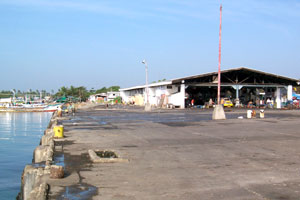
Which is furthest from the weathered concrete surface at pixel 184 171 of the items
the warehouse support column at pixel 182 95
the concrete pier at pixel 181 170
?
the warehouse support column at pixel 182 95

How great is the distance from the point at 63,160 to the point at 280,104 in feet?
177

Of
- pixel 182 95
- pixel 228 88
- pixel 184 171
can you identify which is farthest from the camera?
pixel 228 88

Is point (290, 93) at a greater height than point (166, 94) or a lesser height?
greater

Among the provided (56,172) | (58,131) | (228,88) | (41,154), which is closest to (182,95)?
(228,88)

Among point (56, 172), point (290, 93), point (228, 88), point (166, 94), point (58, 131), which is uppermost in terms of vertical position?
point (228, 88)

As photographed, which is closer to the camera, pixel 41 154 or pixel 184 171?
pixel 184 171

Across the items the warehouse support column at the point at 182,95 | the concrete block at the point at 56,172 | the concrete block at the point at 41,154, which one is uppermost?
the warehouse support column at the point at 182,95

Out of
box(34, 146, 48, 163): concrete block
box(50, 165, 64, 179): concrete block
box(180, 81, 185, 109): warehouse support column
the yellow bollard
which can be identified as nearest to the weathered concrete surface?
box(50, 165, 64, 179): concrete block

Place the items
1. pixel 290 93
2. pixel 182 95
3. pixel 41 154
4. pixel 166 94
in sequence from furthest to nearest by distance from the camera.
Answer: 1. pixel 290 93
2. pixel 166 94
3. pixel 182 95
4. pixel 41 154

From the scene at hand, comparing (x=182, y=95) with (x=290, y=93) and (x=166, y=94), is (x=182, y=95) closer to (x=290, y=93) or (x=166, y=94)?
(x=166, y=94)

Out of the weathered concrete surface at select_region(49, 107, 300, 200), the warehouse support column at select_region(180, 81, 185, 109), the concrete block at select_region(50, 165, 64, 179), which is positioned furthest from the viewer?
the warehouse support column at select_region(180, 81, 185, 109)

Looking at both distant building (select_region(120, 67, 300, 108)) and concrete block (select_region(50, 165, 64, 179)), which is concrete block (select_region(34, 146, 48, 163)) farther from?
distant building (select_region(120, 67, 300, 108))

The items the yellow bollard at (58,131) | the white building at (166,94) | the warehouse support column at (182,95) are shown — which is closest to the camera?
the yellow bollard at (58,131)

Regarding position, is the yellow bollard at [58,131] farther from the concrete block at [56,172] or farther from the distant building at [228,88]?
the distant building at [228,88]
